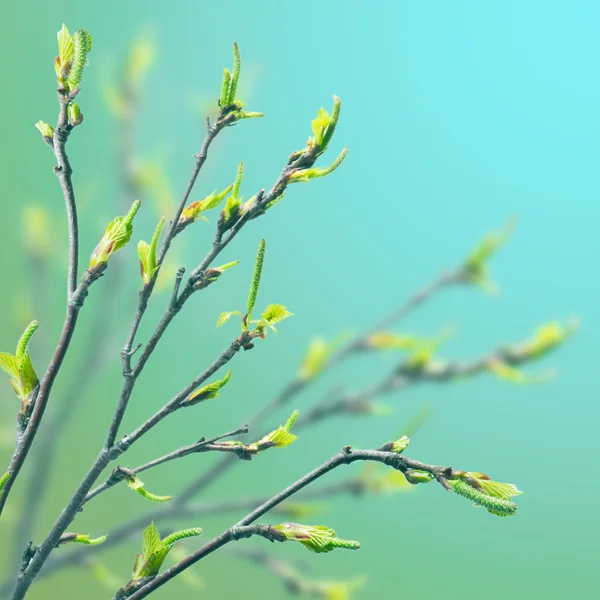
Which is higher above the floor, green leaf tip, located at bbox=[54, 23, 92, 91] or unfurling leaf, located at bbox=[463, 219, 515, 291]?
unfurling leaf, located at bbox=[463, 219, 515, 291]

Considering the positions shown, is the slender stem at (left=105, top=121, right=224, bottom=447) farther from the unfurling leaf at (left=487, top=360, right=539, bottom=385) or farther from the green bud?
the unfurling leaf at (left=487, top=360, right=539, bottom=385)

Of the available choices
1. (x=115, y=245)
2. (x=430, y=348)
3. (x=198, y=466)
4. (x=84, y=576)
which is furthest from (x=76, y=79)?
(x=198, y=466)

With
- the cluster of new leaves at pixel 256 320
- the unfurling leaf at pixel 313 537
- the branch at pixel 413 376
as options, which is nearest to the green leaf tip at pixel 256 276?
the cluster of new leaves at pixel 256 320

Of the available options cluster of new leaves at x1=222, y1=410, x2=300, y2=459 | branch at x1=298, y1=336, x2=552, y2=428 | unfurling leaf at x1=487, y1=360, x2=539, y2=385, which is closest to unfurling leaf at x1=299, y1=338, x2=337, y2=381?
branch at x1=298, y1=336, x2=552, y2=428

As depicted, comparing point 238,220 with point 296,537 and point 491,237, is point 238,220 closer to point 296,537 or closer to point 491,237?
point 296,537

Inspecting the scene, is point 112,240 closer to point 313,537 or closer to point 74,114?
point 74,114

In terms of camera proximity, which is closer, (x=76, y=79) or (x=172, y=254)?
(x=76, y=79)
